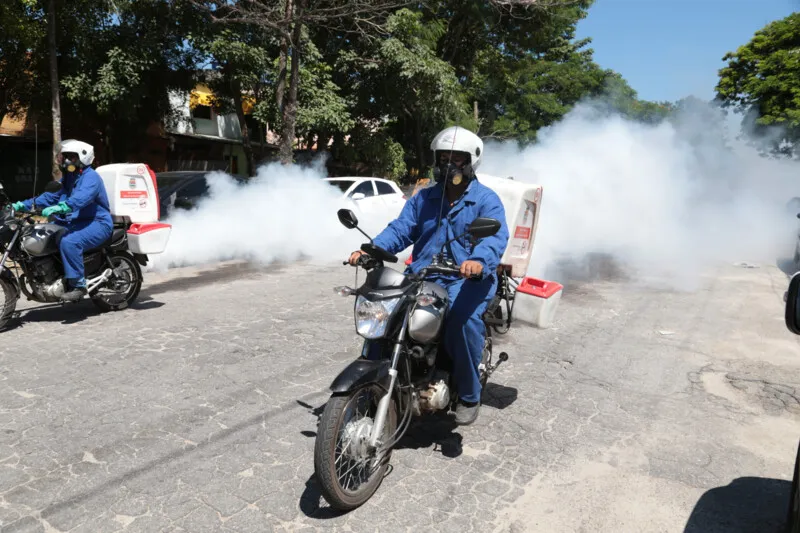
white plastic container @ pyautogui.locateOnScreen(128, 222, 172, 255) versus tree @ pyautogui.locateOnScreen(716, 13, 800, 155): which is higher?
tree @ pyautogui.locateOnScreen(716, 13, 800, 155)

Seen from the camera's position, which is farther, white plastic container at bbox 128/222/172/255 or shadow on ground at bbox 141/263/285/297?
shadow on ground at bbox 141/263/285/297

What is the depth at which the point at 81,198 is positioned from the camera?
635 centimetres

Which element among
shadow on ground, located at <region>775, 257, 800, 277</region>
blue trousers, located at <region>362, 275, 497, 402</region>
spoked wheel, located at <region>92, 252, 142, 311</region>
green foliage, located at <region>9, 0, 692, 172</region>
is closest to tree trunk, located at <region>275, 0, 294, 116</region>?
green foliage, located at <region>9, 0, 692, 172</region>

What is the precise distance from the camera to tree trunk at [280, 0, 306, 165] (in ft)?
51.7

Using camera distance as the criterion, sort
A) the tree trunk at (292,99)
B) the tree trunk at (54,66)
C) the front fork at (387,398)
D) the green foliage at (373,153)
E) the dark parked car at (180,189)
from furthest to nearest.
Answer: the green foliage at (373,153) → the tree trunk at (292,99) → the tree trunk at (54,66) → the dark parked car at (180,189) → the front fork at (387,398)

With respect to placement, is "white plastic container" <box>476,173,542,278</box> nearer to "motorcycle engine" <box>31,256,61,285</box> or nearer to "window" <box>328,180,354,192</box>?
"motorcycle engine" <box>31,256,61,285</box>

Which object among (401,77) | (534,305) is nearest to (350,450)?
(534,305)

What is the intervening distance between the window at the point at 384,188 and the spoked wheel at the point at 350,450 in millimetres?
11700

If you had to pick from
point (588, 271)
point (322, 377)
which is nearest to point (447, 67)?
point (588, 271)

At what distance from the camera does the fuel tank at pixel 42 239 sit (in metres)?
6.18

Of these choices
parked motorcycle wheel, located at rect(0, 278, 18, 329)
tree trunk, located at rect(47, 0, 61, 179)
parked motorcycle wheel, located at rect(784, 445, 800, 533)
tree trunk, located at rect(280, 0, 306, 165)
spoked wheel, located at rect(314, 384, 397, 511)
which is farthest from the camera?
tree trunk, located at rect(280, 0, 306, 165)

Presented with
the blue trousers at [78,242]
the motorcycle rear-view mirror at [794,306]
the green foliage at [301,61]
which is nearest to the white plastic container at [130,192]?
the blue trousers at [78,242]

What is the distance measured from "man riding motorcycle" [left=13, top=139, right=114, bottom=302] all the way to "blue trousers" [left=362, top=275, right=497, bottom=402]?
4393 millimetres

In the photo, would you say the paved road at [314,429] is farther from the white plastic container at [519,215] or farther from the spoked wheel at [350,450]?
the white plastic container at [519,215]
